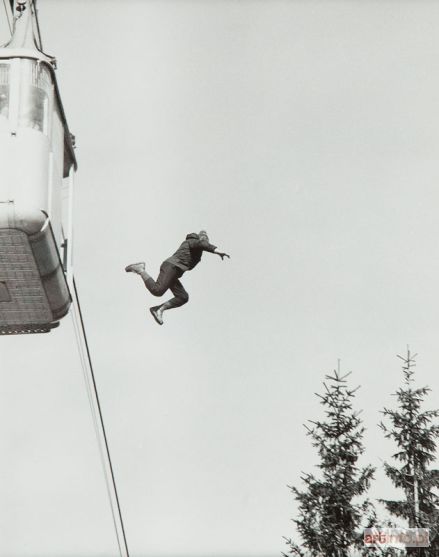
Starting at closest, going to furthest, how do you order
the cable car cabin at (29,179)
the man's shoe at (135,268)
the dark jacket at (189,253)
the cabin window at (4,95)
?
the cable car cabin at (29,179) → the cabin window at (4,95) → the dark jacket at (189,253) → the man's shoe at (135,268)

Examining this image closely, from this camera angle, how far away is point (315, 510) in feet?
58.7

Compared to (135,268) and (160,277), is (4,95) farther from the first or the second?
(160,277)

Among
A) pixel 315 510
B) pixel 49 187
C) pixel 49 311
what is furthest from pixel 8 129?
pixel 315 510

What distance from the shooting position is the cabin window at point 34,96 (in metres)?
10.6

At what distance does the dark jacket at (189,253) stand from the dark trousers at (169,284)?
0.08 m

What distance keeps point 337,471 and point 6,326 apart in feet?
28.7

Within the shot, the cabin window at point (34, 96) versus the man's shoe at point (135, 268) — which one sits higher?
the cabin window at point (34, 96)

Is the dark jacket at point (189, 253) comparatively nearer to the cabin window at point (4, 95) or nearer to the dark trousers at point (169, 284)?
the dark trousers at point (169, 284)

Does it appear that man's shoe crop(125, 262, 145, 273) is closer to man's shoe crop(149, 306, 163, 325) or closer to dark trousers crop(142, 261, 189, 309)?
dark trousers crop(142, 261, 189, 309)

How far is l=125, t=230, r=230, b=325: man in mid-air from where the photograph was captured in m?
11.6

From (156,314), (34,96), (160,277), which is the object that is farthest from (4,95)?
(156,314)

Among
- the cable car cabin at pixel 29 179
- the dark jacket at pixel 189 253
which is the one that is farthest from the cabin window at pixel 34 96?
the dark jacket at pixel 189 253

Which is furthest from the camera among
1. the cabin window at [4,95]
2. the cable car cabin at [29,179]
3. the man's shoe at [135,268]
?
the man's shoe at [135,268]

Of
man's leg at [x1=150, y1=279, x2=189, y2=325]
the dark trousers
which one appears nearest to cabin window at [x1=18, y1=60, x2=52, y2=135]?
the dark trousers
